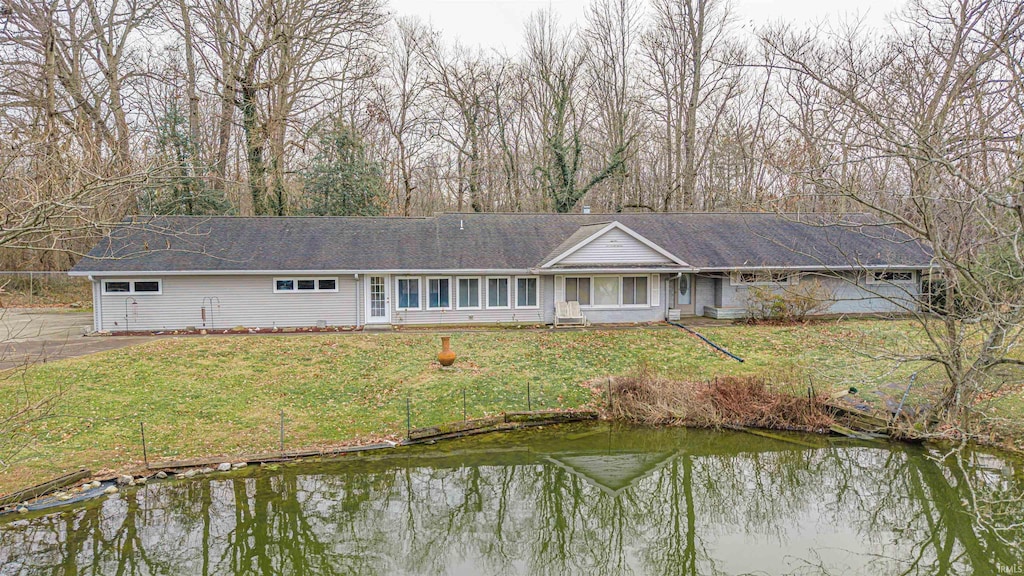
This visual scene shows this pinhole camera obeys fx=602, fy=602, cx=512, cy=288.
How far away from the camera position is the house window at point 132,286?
65.2 feet

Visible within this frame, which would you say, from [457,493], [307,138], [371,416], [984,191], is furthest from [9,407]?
[307,138]

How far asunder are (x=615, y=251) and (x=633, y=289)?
1.66 metres

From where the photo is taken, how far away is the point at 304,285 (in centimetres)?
2089

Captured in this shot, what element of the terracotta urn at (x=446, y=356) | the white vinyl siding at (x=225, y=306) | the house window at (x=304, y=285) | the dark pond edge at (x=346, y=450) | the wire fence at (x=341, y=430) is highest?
the house window at (x=304, y=285)

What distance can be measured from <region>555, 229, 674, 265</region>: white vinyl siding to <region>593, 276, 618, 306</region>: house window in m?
0.76

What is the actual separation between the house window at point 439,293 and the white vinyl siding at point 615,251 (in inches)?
171

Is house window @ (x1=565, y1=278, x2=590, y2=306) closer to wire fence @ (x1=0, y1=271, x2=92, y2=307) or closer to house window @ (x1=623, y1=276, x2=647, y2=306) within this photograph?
house window @ (x1=623, y1=276, x2=647, y2=306)

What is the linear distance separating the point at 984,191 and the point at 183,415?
1309 centimetres

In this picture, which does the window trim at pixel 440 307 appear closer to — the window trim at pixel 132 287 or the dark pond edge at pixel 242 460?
the window trim at pixel 132 287

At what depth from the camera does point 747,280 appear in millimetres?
22656

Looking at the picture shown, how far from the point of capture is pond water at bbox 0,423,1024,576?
777 centimetres

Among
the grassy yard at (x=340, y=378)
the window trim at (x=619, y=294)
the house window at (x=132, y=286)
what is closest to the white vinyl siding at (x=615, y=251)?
the window trim at (x=619, y=294)

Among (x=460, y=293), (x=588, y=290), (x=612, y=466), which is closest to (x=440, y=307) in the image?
(x=460, y=293)

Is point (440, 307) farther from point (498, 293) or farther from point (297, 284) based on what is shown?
point (297, 284)
